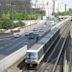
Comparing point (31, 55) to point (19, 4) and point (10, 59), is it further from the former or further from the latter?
point (19, 4)

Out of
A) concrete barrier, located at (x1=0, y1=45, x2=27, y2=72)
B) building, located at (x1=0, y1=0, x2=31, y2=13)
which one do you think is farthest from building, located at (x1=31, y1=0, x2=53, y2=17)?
concrete barrier, located at (x1=0, y1=45, x2=27, y2=72)

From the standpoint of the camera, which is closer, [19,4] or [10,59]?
[10,59]

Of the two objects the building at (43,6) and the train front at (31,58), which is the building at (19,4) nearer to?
the building at (43,6)

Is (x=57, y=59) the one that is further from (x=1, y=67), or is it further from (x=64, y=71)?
(x=1, y=67)

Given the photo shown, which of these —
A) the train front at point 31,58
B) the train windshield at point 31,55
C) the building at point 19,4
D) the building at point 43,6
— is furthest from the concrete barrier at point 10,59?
the building at point 43,6

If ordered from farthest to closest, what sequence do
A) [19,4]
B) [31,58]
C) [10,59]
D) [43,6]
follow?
1. [43,6]
2. [19,4]
3. [31,58]
4. [10,59]

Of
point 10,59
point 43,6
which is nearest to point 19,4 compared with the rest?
point 43,6

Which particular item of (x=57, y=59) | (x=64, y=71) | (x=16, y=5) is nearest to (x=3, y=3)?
(x=16, y=5)

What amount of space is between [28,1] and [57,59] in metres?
105

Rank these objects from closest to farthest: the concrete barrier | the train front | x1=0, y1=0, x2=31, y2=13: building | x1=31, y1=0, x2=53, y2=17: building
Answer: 1. the concrete barrier
2. the train front
3. x1=0, y1=0, x2=31, y2=13: building
4. x1=31, y1=0, x2=53, y2=17: building

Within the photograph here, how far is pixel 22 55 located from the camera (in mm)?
29297

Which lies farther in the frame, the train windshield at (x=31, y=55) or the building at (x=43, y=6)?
the building at (x=43, y=6)

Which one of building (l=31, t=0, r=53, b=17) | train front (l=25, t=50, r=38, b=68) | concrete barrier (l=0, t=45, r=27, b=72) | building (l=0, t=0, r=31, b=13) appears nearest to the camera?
concrete barrier (l=0, t=45, r=27, b=72)

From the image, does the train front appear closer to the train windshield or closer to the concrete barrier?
the train windshield
